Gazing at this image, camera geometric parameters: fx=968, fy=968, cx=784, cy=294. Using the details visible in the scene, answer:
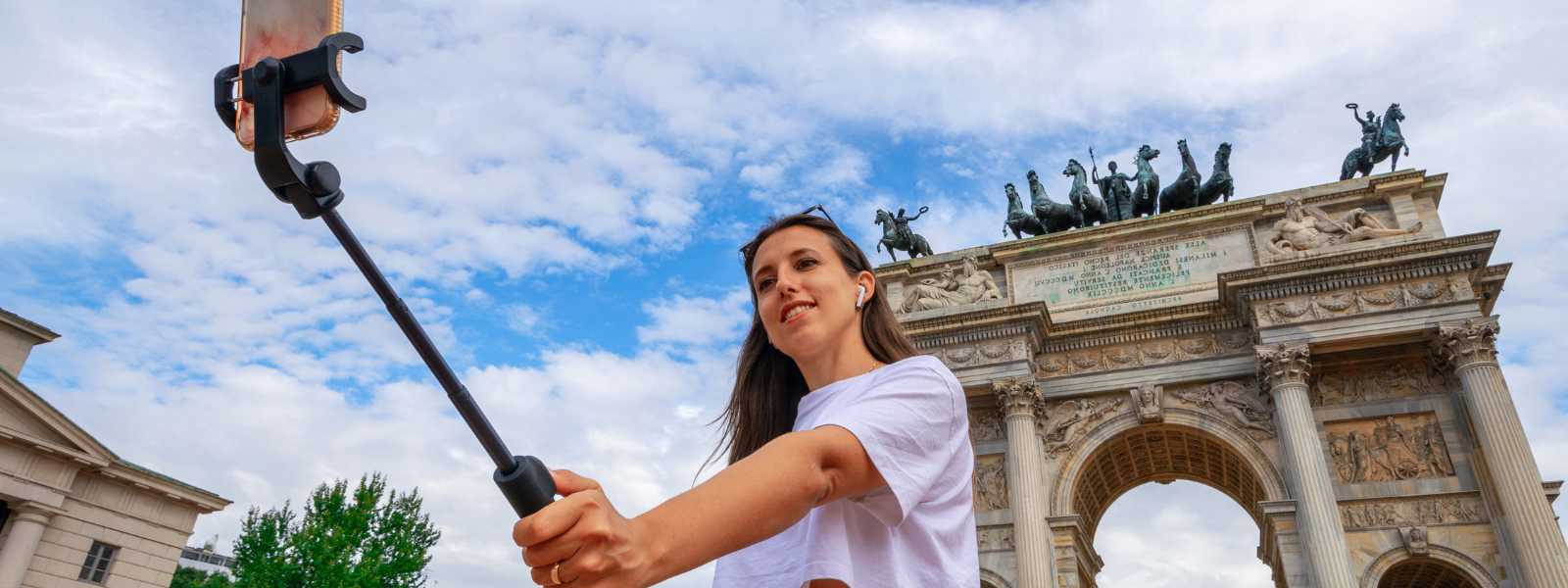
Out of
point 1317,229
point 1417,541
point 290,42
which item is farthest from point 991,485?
point 290,42

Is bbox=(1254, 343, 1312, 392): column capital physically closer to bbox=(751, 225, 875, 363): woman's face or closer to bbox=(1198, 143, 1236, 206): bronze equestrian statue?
bbox=(1198, 143, 1236, 206): bronze equestrian statue

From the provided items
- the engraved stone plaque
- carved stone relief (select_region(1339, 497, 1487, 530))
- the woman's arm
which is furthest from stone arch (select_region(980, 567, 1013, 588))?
the woman's arm

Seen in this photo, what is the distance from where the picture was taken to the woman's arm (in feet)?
4.50

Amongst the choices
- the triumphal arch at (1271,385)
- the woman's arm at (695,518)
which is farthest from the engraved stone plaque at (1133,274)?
the woman's arm at (695,518)

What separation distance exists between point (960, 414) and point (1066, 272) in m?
22.9

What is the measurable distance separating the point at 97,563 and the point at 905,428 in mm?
28084

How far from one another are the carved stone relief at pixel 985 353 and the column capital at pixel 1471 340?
26.7ft

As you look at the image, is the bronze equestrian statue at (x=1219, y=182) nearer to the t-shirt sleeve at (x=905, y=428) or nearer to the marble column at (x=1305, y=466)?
the marble column at (x=1305, y=466)

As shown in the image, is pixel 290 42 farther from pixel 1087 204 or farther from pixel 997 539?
pixel 1087 204

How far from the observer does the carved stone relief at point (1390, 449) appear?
1923 centimetres

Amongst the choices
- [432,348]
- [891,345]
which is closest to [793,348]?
[891,345]

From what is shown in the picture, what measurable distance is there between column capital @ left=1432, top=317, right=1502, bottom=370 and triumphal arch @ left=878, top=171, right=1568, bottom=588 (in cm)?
4

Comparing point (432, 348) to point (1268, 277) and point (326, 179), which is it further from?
point (1268, 277)

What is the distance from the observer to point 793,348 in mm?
2566
